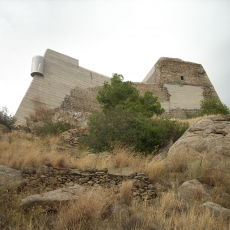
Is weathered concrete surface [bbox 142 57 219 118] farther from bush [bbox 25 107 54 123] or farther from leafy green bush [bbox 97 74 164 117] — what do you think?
bush [bbox 25 107 54 123]

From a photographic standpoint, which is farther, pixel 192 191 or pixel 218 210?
pixel 192 191

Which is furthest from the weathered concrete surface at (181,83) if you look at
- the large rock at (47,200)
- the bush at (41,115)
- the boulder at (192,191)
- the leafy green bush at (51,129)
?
the large rock at (47,200)

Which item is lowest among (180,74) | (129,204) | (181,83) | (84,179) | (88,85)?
(129,204)

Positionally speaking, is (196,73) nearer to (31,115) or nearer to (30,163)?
(31,115)

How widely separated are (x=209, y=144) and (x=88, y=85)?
16306 mm

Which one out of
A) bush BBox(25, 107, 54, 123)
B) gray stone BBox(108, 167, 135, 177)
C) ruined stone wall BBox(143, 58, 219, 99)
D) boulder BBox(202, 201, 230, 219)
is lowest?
boulder BBox(202, 201, 230, 219)

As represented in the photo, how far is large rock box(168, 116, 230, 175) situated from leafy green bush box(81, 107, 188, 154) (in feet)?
3.61

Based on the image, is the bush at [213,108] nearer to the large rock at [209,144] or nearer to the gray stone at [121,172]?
the large rock at [209,144]

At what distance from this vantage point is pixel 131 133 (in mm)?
9477

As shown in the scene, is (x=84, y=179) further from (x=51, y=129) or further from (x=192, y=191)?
(x=51, y=129)

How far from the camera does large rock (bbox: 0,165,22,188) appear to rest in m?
5.50

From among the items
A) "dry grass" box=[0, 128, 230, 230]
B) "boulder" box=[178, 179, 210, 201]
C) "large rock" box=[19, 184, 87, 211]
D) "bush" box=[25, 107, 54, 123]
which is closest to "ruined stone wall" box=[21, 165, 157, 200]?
"dry grass" box=[0, 128, 230, 230]

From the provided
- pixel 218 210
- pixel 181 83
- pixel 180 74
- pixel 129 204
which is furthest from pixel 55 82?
pixel 218 210

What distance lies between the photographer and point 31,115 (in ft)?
54.5
